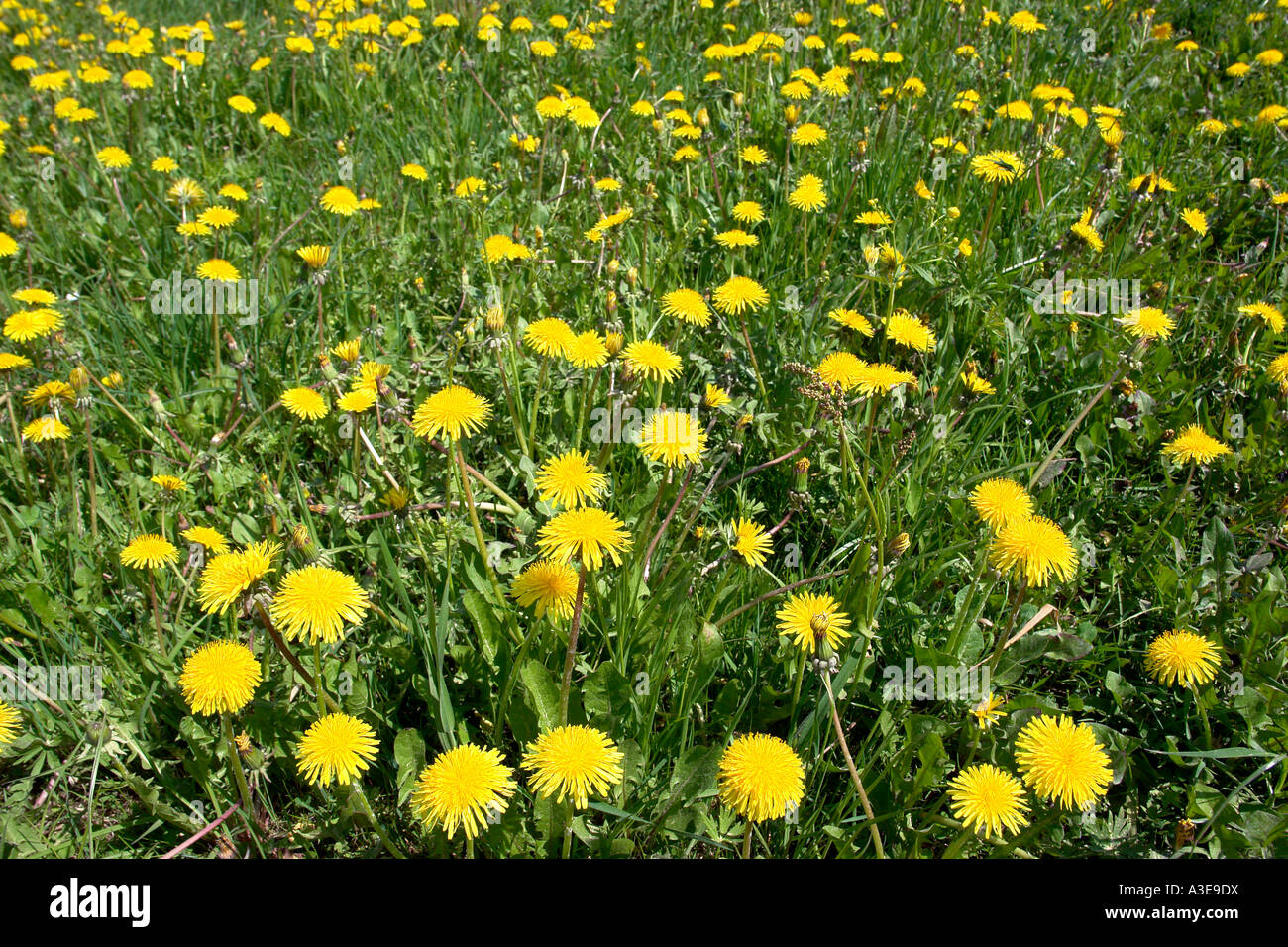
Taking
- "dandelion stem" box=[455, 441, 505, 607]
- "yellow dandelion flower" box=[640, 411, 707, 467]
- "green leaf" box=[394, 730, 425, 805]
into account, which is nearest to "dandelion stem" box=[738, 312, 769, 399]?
"yellow dandelion flower" box=[640, 411, 707, 467]

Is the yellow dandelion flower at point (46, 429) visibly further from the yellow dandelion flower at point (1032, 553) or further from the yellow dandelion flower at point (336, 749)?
the yellow dandelion flower at point (1032, 553)

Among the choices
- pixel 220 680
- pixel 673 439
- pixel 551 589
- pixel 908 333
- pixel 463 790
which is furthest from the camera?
pixel 908 333

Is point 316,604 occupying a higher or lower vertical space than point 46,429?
lower

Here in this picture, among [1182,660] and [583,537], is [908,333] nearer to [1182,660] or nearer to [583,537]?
[1182,660]

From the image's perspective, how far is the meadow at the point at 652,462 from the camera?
1.60m

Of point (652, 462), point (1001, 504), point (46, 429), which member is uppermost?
point (46, 429)

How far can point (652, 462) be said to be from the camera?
7.46 ft

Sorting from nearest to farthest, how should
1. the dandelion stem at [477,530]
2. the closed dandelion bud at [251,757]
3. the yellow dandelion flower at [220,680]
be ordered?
the yellow dandelion flower at [220,680] < the closed dandelion bud at [251,757] < the dandelion stem at [477,530]

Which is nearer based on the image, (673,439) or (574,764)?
(574,764)

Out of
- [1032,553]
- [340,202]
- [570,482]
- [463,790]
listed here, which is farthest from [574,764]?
[340,202]

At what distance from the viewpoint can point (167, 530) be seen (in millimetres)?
2074

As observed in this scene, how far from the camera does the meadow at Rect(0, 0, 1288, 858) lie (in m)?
1.60

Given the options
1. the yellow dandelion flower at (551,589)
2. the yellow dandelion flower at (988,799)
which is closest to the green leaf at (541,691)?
the yellow dandelion flower at (551,589)
